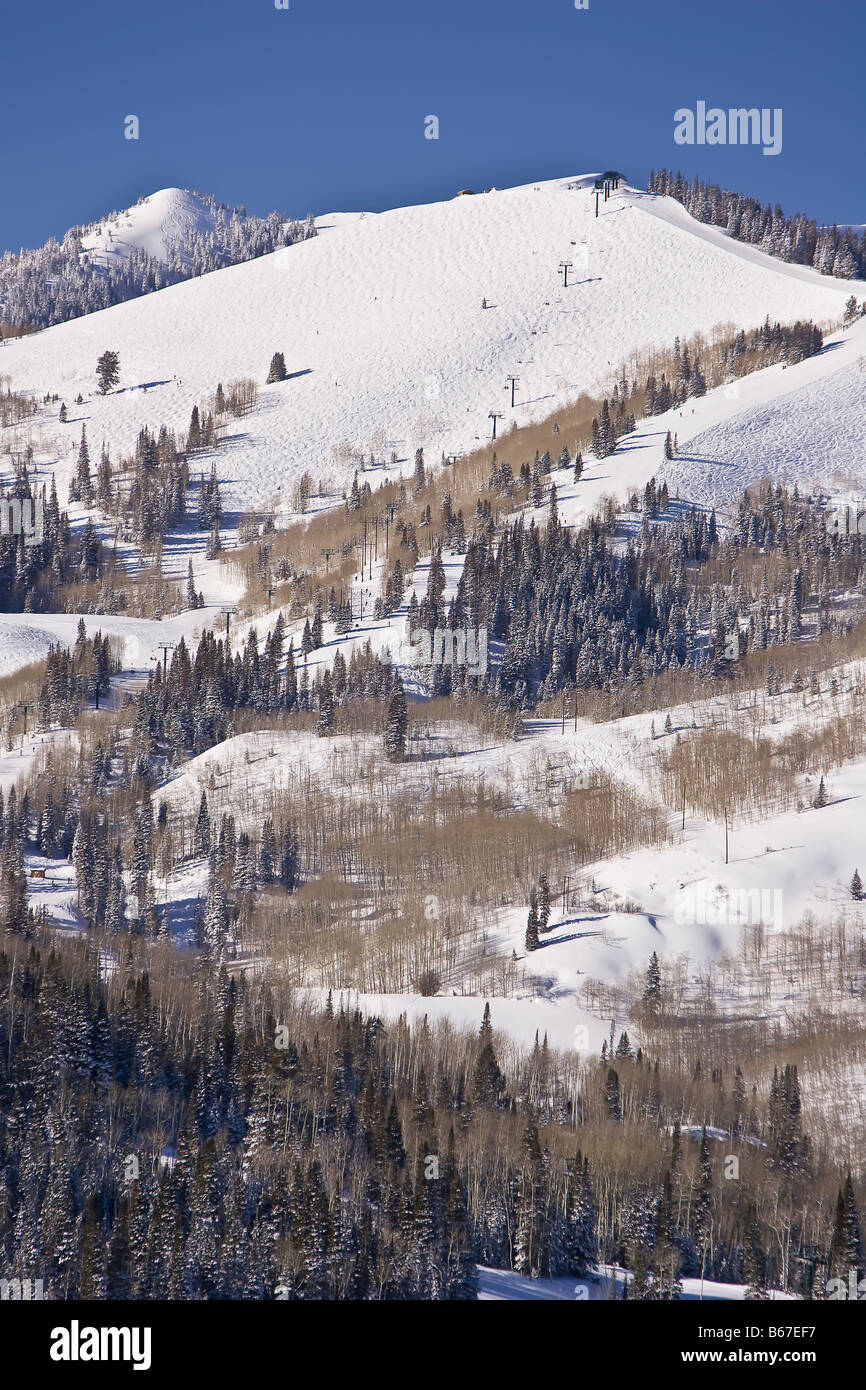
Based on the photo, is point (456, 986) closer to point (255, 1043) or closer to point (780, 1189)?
→ point (255, 1043)

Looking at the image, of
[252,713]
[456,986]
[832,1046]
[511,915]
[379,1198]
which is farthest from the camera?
[252,713]

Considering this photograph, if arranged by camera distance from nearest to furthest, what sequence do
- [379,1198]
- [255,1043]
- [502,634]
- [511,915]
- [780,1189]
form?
[379,1198] < [780,1189] < [255,1043] < [511,915] < [502,634]

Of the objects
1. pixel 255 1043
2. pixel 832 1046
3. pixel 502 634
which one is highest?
pixel 502 634

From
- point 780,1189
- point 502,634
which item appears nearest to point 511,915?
point 780,1189

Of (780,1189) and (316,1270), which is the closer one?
(316,1270)

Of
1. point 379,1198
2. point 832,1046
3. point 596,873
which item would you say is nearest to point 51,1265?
point 379,1198
